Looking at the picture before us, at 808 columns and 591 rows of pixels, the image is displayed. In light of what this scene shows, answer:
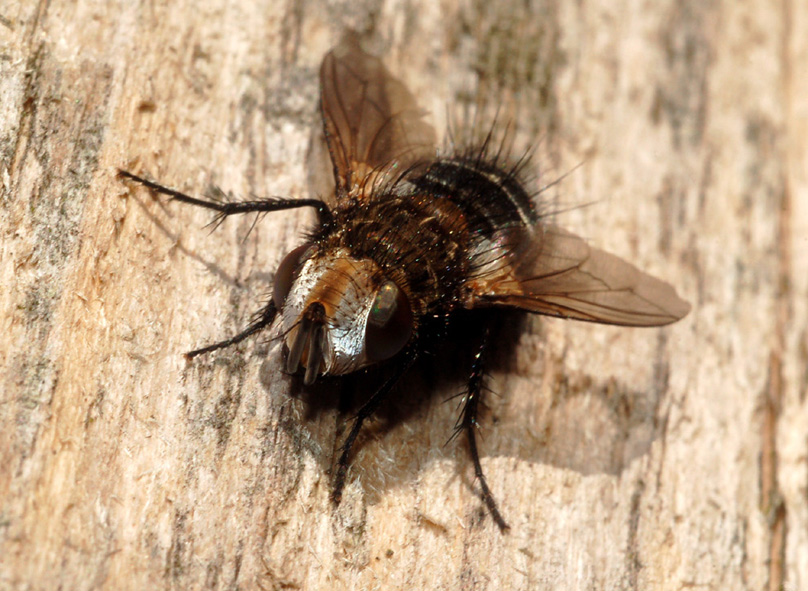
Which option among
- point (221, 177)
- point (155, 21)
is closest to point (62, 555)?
point (221, 177)

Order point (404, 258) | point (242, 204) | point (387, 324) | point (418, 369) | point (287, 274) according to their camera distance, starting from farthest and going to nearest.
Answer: point (418, 369), point (242, 204), point (404, 258), point (287, 274), point (387, 324)

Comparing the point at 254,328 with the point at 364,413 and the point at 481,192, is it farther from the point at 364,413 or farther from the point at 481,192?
the point at 481,192

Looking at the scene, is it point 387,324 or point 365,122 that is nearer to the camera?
point 387,324

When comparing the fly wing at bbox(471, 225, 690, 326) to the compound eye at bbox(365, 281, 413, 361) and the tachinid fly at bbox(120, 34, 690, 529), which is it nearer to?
the tachinid fly at bbox(120, 34, 690, 529)

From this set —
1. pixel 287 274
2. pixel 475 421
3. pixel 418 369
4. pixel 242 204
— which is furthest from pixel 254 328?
pixel 475 421

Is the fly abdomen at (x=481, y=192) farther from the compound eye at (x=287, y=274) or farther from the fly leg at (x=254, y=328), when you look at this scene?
the fly leg at (x=254, y=328)

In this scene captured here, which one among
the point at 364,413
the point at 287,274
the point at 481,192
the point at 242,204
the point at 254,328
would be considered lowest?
the point at 364,413

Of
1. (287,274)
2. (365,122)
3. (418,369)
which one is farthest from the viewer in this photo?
(365,122)
